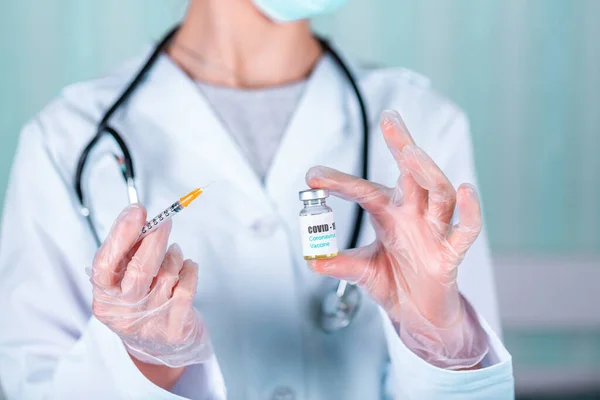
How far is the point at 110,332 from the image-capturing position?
0.83 meters

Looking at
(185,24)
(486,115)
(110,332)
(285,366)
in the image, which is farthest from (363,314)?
(486,115)

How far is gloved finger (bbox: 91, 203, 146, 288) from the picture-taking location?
72 centimetres

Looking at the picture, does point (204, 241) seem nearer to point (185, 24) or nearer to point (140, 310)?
point (140, 310)

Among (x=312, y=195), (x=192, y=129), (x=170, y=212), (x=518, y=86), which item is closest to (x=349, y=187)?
(x=312, y=195)

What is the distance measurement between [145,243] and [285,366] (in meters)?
0.32

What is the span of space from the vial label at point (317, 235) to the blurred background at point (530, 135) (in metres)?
0.96

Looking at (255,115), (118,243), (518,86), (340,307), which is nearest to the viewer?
(118,243)

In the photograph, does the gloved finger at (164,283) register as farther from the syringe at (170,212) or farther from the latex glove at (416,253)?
the latex glove at (416,253)

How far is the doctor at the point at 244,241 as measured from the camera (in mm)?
Answer: 774

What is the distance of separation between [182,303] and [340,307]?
251mm

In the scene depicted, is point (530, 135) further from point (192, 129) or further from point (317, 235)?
point (317, 235)

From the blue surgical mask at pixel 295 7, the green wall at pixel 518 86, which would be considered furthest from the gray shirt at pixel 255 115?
the green wall at pixel 518 86

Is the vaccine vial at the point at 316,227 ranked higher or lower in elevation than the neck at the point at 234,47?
lower

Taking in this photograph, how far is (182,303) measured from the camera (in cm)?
77
